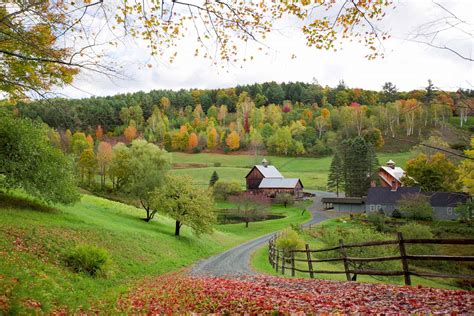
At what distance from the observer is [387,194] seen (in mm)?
58531

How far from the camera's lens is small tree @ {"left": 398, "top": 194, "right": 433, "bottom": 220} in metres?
49.5

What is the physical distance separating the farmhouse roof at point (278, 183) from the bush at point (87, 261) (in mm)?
64787

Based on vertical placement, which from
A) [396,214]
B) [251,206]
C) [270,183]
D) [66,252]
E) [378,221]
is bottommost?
[378,221]

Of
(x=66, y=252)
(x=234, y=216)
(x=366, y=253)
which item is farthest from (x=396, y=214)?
(x=66, y=252)

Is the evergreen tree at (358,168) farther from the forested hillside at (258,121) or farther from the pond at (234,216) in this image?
the pond at (234,216)

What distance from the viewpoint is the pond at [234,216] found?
194 ft

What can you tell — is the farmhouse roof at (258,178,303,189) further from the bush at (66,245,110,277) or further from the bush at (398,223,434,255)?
the bush at (66,245,110,277)

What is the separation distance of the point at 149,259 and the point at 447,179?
50.2m

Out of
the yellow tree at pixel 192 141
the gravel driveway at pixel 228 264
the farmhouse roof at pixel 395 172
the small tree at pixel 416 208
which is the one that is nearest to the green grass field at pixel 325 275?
the gravel driveway at pixel 228 264

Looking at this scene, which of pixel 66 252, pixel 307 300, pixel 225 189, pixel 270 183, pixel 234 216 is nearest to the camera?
pixel 307 300

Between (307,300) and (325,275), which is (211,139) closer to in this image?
(325,275)

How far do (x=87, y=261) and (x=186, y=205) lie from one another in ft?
55.4

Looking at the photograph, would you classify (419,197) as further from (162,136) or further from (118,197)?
(162,136)

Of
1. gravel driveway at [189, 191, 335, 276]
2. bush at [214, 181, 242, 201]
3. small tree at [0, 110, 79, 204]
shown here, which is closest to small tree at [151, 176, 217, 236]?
gravel driveway at [189, 191, 335, 276]
